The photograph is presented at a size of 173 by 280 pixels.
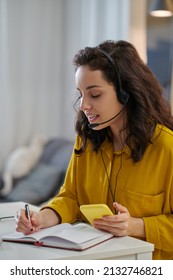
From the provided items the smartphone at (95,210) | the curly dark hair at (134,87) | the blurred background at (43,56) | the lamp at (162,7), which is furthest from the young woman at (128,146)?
the blurred background at (43,56)

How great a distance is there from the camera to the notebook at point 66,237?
1.50 metres

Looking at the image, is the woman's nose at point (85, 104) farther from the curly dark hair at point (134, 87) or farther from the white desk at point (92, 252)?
the white desk at point (92, 252)

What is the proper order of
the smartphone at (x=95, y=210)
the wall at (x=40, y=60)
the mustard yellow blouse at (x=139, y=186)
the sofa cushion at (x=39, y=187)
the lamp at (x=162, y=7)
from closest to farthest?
the smartphone at (x=95, y=210) < the mustard yellow blouse at (x=139, y=186) < the lamp at (x=162, y=7) < the sofa cushion at (x=39, y=187) < the wall at (x=40, y=60)

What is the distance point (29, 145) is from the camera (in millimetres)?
4703

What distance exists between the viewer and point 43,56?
470 centimetres

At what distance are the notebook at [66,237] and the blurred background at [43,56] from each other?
9.05 feet

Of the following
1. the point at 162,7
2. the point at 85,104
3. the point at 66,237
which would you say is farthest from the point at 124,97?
the point at 162,7

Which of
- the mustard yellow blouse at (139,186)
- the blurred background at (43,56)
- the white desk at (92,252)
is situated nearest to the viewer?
the white desk at (92,252)

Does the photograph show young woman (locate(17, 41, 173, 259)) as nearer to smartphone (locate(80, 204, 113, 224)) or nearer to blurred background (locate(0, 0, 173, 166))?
smartphone (locate(80, 204, 113, 224))

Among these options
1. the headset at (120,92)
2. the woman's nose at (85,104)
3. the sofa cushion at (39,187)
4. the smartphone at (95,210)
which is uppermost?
the headset at (120,92)

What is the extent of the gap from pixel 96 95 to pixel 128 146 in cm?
22
